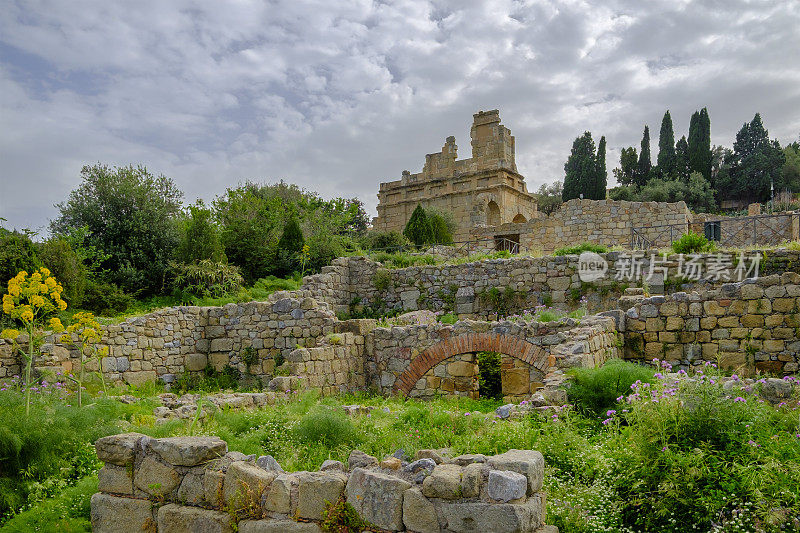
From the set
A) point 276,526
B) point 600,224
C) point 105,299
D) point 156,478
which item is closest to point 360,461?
point 276,526

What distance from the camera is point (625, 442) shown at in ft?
18.9

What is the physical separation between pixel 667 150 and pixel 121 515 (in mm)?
48462

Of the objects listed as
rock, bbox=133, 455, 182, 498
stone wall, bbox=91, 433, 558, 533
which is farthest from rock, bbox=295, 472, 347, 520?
rock, bbox=133, 455, 182, 498

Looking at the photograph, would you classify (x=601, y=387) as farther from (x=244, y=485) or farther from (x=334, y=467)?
(x=244, y=485)

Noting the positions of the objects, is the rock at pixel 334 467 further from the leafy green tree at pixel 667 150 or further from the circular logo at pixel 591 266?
the leafy green tree at pixel 667 150

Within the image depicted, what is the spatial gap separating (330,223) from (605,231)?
11.5m

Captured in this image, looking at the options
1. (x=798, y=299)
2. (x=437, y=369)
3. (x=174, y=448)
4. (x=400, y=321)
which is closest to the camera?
(x=174, y=448)

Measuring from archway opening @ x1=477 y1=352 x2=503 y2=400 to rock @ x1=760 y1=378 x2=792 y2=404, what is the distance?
6357 millimetres

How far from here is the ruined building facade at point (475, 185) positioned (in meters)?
31.7

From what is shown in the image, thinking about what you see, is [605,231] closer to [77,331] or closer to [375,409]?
[375,409]

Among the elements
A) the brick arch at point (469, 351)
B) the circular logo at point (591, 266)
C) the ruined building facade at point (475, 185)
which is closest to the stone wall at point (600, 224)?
the ruined building facade at point (475, 185)

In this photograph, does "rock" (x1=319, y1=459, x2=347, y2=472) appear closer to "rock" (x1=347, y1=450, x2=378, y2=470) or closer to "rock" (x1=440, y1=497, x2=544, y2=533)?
"rock" (x1=347, y1=450, x2=378, y2=470)

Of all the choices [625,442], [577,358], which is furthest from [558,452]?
[577,358]

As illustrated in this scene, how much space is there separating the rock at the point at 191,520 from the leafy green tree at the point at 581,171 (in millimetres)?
41925
